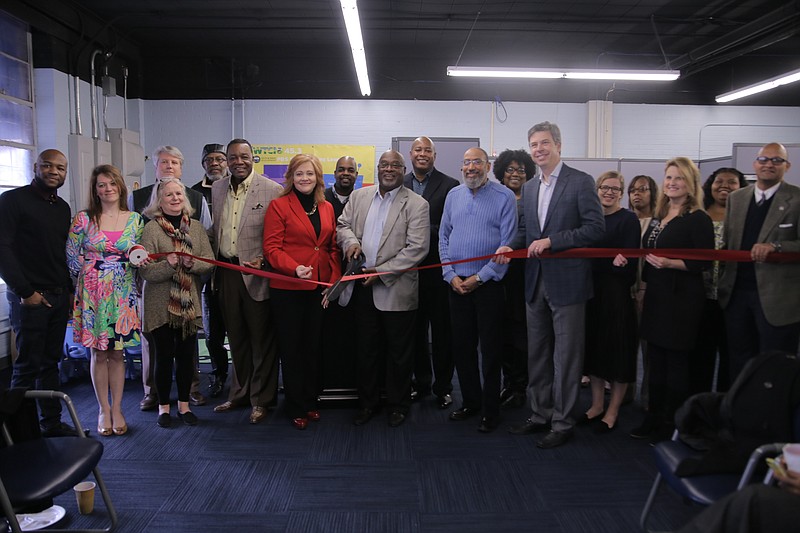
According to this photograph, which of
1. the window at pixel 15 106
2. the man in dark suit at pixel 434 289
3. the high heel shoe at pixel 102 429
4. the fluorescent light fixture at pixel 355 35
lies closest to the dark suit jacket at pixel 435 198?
the man in dark suit at pixel 434 289

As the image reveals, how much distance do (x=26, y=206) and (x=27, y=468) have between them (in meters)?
1.77

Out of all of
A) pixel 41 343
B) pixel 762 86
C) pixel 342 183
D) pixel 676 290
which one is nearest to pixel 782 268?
pixel 676 290

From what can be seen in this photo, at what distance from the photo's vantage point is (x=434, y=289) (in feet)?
12.6

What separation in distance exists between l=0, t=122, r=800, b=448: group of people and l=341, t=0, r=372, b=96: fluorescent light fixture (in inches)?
97.7

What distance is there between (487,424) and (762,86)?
7.94 meters

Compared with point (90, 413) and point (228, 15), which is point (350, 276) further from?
point (228, 15)

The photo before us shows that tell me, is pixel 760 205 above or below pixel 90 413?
above

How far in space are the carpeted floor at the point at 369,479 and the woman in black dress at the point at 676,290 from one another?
0.46 metres

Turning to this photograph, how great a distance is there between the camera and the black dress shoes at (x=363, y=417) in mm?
3555

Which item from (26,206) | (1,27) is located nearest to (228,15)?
(1,27)

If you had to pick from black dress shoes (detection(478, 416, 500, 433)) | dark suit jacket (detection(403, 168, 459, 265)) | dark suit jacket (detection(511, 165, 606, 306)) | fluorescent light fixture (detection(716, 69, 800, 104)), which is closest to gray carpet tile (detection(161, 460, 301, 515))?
black dress shoes (detection(478, 416, 500, 433))

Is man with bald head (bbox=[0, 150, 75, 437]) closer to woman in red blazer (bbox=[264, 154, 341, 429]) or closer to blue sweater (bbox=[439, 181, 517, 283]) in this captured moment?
woman in red blazer (bbox=[264, 154, 341, 429])

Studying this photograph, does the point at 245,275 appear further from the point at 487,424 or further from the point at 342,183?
the point at 487,424

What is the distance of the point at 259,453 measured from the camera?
10.3 feet
